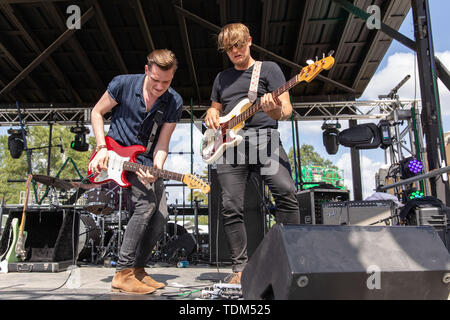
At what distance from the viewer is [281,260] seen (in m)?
1.33

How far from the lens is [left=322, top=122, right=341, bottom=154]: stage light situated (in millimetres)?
10023

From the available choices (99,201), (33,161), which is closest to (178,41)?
(99,201)

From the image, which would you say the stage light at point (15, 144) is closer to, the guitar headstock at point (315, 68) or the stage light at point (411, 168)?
the stage light at point (411, 168)

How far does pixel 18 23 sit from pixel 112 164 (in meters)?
6.47

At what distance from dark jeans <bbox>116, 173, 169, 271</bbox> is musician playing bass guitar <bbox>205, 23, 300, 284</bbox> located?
54cm

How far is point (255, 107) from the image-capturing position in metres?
2.59

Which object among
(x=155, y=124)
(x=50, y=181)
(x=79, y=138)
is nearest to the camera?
(x=155, y=124)

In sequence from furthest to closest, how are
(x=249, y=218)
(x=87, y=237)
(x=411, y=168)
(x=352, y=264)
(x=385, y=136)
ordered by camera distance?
(x=385, y=136) → (x=87, y=237) → (x=411, y=168) → (x=249, y=218) → (x=352, y=264)

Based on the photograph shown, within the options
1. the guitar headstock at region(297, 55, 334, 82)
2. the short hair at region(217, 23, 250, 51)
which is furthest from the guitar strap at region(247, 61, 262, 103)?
the guitar headstock at region(297, 55, 334, 82)

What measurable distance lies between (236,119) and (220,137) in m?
0.20

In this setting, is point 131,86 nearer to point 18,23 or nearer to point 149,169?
point 149,169

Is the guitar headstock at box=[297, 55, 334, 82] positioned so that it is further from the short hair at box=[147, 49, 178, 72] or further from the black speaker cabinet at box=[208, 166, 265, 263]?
the black speaker cabinet at box=[208, 166, 265, 263]

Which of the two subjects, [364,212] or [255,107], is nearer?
[255,107]

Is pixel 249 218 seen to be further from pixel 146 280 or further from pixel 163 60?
pixel 163 60
